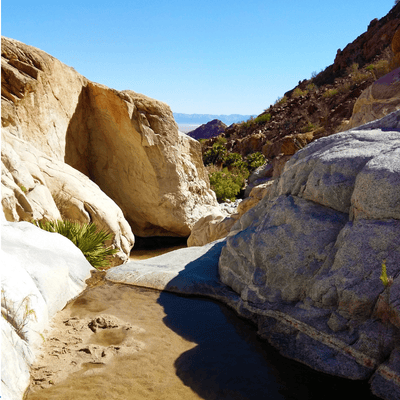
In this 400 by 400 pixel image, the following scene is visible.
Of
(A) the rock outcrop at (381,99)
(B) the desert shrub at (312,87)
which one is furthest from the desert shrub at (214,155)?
(A) the rock outcrop at (381,99)

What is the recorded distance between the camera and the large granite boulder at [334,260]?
3.87 meters

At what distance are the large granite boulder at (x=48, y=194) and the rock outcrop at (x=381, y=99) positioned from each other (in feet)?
27.1

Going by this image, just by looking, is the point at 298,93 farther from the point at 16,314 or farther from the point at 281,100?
the point at 16,314

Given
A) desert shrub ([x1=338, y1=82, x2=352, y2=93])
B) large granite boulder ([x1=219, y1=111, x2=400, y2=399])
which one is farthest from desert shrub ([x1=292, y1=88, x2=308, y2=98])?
large granite boulder ([x1=219, y1=111, x2=400, y2=399])

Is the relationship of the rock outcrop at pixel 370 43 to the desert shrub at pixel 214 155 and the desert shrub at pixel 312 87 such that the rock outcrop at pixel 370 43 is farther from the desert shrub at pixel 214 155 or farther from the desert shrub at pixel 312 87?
the desert shrub at pixel 214 155

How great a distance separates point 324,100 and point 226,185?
16810 mm

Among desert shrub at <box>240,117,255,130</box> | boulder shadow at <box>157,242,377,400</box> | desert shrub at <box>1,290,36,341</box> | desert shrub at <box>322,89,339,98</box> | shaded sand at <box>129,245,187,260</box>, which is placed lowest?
shaded sand at <box>129,245,187,260</box>

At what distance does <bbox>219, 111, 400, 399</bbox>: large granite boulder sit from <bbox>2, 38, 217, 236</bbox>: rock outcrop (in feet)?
27.3

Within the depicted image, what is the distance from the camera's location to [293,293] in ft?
15.8

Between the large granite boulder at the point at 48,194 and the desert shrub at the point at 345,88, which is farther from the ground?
the desert shrub at the point at 345,88

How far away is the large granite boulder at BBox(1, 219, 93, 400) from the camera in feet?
11.5

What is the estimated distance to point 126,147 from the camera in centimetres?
1448

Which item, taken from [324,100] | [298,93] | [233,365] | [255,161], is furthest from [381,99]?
[298,93]

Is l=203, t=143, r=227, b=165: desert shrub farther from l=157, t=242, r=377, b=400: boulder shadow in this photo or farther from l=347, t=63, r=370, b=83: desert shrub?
l=157, t=242, r=377, b=400: boulder shadow
